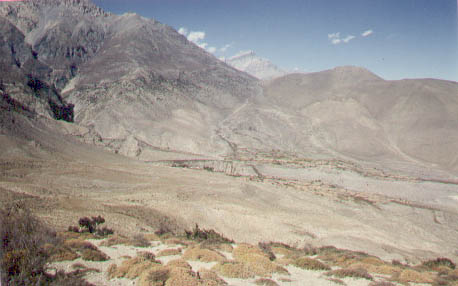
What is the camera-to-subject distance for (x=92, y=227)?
1802 cm

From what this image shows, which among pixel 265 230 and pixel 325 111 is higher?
pixel 325 111

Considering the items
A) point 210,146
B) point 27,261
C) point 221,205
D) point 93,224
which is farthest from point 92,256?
point 210,146

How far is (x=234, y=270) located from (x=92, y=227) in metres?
10.4

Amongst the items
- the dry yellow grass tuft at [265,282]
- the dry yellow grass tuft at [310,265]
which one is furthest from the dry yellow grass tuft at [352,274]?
the dry yellow grass tuft at [265,282]

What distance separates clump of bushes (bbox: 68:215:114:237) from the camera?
56.1 feet

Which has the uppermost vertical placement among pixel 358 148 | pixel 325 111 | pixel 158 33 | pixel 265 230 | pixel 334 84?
pixel 158 33

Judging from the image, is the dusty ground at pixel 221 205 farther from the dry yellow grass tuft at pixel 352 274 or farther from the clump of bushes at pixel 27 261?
the dry yellow grass tuft at pixel 352 274

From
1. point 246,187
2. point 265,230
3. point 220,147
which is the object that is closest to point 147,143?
point 220,147

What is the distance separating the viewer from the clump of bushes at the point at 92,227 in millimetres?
17094

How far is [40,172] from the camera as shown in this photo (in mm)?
32875

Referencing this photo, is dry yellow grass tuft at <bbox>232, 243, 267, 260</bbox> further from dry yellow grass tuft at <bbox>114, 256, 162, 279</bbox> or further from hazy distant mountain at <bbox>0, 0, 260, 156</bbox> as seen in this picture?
hazy distant mountain at <bbox>0, 0, 260, 156</bbox>

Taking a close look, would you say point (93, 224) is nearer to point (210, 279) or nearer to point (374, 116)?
point (210, 279)

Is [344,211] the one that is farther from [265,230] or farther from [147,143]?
[147,143]

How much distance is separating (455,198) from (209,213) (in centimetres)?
A: 4673
